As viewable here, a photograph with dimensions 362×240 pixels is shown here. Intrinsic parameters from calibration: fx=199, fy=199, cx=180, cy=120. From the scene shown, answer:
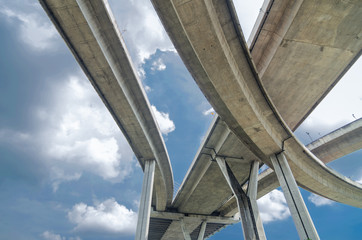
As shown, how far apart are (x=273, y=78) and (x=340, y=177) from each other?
14.9 metres

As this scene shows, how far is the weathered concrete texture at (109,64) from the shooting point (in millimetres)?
10000

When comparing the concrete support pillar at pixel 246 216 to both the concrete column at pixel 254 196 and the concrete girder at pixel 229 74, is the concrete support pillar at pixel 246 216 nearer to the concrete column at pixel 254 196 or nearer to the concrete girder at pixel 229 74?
the concrete column at pixel 254 196

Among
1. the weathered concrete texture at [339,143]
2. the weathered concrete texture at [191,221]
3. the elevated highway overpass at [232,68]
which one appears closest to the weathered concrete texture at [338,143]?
the weathered concrete texture at [339,143]

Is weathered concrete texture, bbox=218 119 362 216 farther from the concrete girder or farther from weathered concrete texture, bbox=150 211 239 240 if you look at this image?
weathered concrete texture, bbox=150 211 239 240

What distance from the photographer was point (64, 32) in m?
10.7

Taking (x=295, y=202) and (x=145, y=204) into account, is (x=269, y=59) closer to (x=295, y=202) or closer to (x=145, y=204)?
(x=295, y=202)

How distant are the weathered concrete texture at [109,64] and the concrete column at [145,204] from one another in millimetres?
1100

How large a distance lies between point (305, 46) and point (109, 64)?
40.6 feet

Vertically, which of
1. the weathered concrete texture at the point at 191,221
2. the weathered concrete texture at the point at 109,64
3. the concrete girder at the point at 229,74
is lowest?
the concrete girder at the point at 229,74

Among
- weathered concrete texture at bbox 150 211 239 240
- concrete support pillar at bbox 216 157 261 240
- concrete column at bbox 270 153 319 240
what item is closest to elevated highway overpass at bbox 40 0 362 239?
concrete column at bbox 270 153 319 240

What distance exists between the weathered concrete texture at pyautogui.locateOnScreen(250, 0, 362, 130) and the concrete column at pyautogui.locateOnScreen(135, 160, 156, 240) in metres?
12.5

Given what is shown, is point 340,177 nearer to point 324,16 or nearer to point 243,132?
point 243,132

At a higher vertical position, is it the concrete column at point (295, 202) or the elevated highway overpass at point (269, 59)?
the elevated highway overpass at point (269, 59)

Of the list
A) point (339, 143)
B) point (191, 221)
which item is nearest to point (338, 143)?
point (339, 143)
